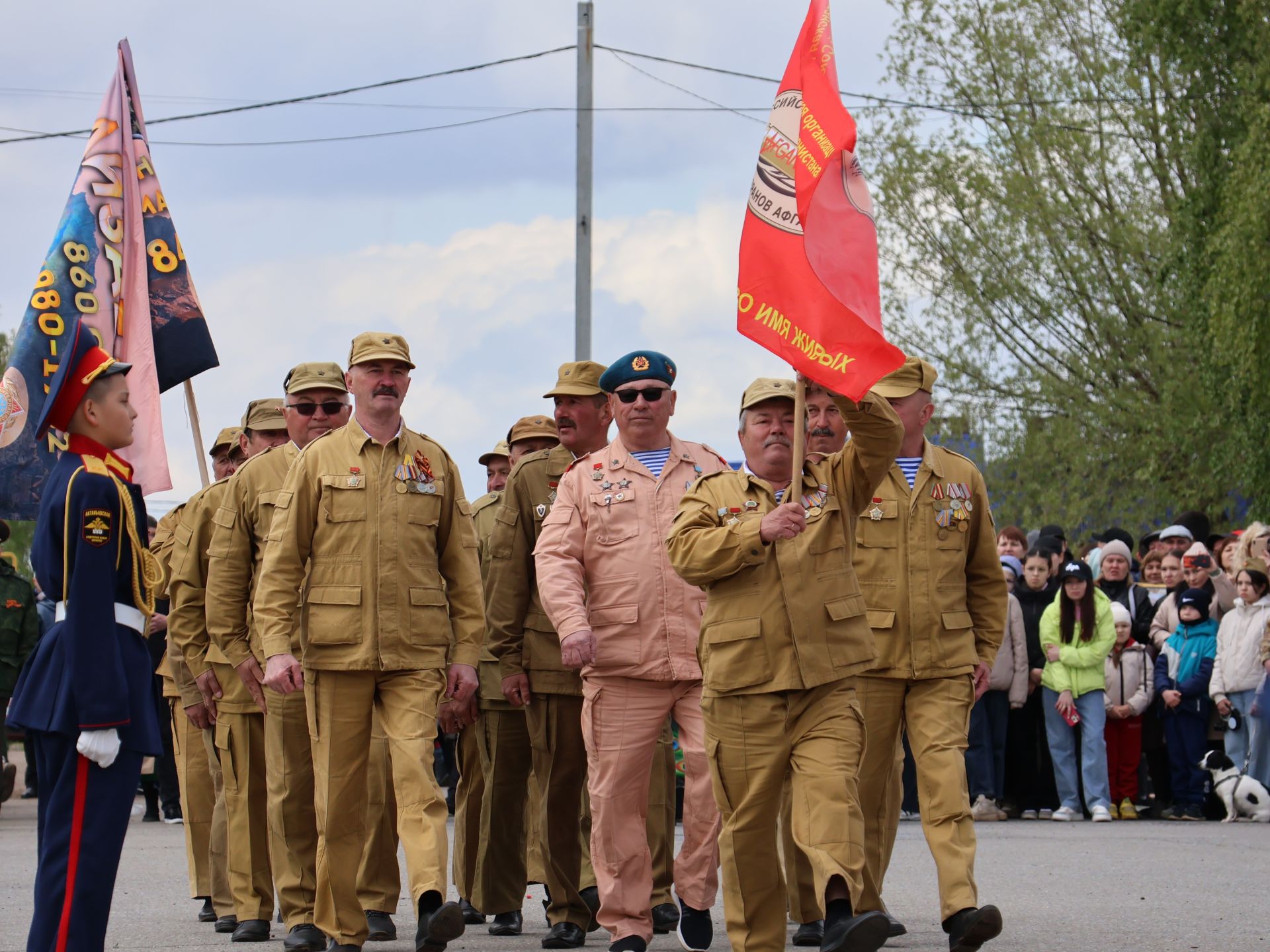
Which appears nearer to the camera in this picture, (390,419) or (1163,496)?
(390,419)

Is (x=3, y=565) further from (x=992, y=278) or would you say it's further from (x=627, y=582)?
(x=992, y=278)

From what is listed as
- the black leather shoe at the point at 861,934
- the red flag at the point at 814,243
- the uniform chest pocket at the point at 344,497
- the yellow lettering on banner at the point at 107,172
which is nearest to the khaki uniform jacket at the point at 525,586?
the uniform chest pocket at the point at 344,497

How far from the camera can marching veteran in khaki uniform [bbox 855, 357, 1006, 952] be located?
810 cm

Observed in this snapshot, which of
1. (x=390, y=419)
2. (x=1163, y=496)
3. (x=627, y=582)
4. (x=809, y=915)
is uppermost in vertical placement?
(x=1163, y=496)

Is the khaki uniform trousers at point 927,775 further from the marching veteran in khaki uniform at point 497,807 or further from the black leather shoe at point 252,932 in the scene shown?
the black leather shoe at point 252,932

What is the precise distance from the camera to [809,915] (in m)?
8.83

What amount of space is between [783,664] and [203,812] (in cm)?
416

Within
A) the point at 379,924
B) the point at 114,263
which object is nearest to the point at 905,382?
the point at 379,924

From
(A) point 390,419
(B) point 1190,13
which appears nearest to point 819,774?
(A) point 390,419

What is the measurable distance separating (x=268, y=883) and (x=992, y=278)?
2221 centimetres

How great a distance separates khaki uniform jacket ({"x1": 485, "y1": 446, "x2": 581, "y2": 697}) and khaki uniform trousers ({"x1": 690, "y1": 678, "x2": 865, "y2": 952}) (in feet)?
5.97

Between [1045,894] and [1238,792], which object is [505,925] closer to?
[1045,894]

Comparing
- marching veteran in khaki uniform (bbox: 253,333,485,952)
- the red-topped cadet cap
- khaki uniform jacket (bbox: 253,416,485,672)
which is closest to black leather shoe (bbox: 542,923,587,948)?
marching veteran in khaki uniform (bbox: 253,333,485,952)

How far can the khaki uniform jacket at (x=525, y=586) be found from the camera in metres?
9.22
